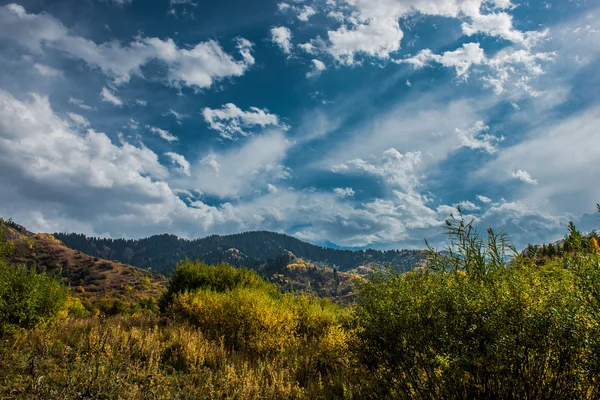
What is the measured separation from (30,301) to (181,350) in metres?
7.31

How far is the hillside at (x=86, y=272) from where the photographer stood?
85875 mm

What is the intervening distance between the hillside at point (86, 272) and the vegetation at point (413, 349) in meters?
75.7

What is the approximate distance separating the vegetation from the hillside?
7567 cm

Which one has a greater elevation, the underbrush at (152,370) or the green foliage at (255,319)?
the green foliage at (255,319)

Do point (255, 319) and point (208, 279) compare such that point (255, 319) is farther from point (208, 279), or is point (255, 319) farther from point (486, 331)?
point (208, 279)

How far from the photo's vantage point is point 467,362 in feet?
16.1

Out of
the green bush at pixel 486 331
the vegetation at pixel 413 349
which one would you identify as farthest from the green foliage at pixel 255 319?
the green bush at pixel 486 331

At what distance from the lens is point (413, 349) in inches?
228

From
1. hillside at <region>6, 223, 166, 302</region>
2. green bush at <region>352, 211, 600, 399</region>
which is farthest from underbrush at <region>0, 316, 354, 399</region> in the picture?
hillside at <region>6, 223, 166, 302</region>

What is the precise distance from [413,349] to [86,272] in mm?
121059

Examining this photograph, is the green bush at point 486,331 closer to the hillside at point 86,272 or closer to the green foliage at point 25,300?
the green foliage at point 25,300

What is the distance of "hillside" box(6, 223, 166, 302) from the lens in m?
85.9

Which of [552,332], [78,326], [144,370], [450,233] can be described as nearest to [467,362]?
[552,332]

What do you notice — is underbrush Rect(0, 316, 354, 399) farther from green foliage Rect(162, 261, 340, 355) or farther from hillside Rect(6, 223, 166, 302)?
hillside Rect(6, 223, 166, 302)
